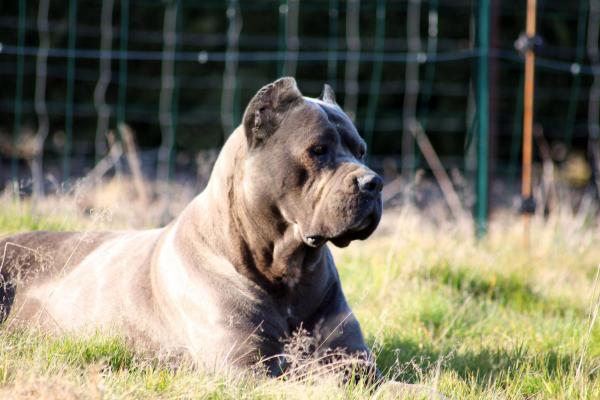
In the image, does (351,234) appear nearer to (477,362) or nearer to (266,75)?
(477,362)

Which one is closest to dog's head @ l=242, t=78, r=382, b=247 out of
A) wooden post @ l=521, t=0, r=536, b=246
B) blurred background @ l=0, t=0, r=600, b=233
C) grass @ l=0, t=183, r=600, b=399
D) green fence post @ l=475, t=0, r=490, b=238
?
grass @ l=0, t=183, r=600, b=399

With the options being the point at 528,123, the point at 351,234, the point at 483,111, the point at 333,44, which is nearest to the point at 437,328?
the point at 351,234

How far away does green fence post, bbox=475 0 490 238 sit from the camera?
22.4 ft

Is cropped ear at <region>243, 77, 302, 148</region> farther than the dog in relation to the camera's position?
Yes

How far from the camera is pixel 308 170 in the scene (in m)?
3.40

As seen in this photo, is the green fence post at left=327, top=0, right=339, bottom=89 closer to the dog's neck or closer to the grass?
the grass

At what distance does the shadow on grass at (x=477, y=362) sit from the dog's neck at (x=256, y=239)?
57 centimetres

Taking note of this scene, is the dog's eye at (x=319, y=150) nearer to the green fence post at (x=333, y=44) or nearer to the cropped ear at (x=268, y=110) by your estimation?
the cropped ear at (x=268, y=110)

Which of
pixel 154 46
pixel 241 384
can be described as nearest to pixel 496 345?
pixel 241 384

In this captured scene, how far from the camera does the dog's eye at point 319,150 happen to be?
3.41m

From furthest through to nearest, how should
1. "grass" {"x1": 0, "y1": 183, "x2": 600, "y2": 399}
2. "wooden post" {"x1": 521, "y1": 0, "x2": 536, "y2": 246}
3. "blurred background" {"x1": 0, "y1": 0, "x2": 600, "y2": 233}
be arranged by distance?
"blurred background" {"x1": 0, "y1": 0, "x2": 600, "y2": 233} < "wooden post" {"x1": 521, "y1": 0, "x2": 536, "y2": 246} < "grass" {"x1": 0, "y1": 183, "x2": 600, "y2": 399}

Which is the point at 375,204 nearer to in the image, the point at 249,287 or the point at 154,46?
the point at 249,287

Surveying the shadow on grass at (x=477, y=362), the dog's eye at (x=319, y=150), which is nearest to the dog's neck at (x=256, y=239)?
the dog's eye at (x=319, y=150)

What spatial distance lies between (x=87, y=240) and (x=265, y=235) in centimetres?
108
